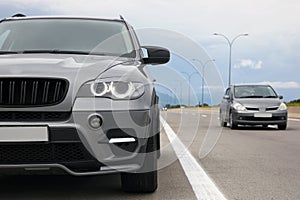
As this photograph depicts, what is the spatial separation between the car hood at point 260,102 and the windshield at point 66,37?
11.0m

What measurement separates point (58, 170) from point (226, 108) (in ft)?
46.7

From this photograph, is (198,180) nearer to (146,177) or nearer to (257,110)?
(146,177)

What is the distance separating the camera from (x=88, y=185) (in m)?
5.76

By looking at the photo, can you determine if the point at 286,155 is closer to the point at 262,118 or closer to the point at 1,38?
the point at 1,38

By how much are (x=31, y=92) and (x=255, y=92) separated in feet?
46.5

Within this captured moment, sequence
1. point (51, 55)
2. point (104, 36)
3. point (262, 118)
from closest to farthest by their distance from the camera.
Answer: point (51, 55)
point (104, 36)
point (262, 118)

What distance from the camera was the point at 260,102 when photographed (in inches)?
664

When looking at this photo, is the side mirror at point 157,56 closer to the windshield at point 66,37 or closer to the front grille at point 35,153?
the windshield at point 66,37

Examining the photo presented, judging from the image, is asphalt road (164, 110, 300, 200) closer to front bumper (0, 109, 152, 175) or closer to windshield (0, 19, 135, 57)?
front bumper (0, 109, 152, 175)

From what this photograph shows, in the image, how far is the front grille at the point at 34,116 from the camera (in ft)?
14.4

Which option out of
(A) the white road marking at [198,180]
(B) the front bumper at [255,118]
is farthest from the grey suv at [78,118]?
(B) the front bumper at [255,118]

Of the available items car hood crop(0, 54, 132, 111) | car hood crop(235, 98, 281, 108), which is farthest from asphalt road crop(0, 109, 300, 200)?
car hood crop(235, 98, 281, 108)

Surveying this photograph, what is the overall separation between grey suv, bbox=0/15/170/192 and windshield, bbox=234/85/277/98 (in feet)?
42.8

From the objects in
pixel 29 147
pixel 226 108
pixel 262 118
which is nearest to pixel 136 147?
pixel 29 147
